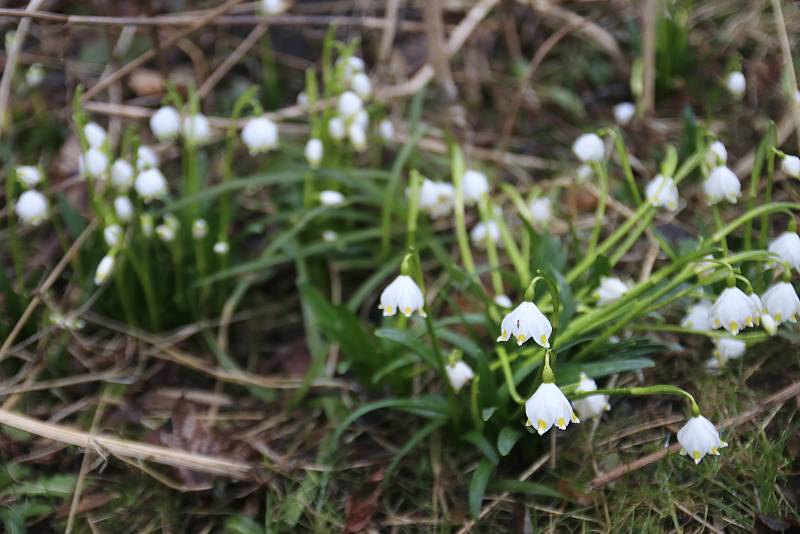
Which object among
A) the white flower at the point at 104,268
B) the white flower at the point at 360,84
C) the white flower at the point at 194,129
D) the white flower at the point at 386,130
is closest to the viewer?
the white flower at the point at 104,268

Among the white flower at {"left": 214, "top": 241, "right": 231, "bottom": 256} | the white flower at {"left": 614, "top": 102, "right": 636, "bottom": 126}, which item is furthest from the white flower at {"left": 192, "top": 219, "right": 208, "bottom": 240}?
the white flower at {"left": 614, "top": 102, "right": 636, "bottom": 126}

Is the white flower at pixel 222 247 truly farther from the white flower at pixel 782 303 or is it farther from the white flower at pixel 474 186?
the white flower at pixel 782 303

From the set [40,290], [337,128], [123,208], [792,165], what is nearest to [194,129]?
[123,208]

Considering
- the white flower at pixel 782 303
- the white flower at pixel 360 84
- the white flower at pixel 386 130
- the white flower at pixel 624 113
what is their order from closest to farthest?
the white flower at pixel 782 303
the white flower at pixel 360 84
the white flower at pixel 386 130
the white flower at pixel 624 113

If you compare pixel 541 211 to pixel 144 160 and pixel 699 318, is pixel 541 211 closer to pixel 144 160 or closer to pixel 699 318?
pixel 699 318

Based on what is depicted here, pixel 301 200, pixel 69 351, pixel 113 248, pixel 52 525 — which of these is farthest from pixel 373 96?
pixel 52 525

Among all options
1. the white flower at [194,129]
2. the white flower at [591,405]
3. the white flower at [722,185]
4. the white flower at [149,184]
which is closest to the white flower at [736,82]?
the white flower at [722,185]
